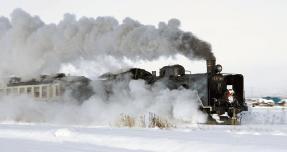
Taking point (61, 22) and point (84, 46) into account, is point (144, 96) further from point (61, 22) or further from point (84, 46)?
point (61, 22)

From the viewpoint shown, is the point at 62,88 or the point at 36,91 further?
the point at 36,91

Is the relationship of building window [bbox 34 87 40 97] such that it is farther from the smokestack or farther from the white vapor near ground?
the smokestack

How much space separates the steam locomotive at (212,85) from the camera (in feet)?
46.3

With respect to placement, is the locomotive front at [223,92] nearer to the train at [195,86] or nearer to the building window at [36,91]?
the train at [195,86]

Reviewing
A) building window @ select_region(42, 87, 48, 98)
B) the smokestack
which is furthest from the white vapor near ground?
the smokestack

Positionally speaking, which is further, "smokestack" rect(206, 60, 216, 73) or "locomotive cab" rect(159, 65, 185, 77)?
"locomotive cab" rect(159, 65, 185, 77)

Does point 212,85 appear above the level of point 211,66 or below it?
below

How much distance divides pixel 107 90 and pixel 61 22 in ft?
30.0

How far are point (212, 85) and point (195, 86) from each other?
2.64ft

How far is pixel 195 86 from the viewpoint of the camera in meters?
14.4

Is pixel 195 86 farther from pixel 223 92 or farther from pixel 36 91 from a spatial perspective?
pixel 36 91

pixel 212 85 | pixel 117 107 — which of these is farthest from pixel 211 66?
pixel 117 107

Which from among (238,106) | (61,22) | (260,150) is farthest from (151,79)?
(61,22)

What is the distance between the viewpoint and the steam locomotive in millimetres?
14125
